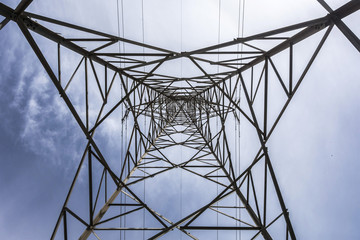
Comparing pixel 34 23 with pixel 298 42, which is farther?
pixel 298 42

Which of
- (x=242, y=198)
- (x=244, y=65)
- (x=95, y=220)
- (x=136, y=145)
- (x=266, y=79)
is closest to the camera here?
(x=95, y=220)

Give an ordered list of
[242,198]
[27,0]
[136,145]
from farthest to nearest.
→ [136,145] → [242,198] → [27,0]

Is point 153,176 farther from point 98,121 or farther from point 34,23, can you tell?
point 34,23

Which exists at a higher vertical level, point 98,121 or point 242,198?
point 98,121

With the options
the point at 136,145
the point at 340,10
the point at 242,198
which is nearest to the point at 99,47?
the point at 136,145

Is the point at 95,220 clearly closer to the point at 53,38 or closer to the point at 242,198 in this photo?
the point at 242,198

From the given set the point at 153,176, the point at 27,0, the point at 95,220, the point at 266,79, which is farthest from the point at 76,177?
the point at 266,79

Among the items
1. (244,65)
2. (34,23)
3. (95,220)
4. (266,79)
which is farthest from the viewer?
(244,65)

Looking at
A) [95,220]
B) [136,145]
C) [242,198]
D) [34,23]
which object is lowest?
[95,220]

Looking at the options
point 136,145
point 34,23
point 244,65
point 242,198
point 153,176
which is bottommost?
point 242,198
